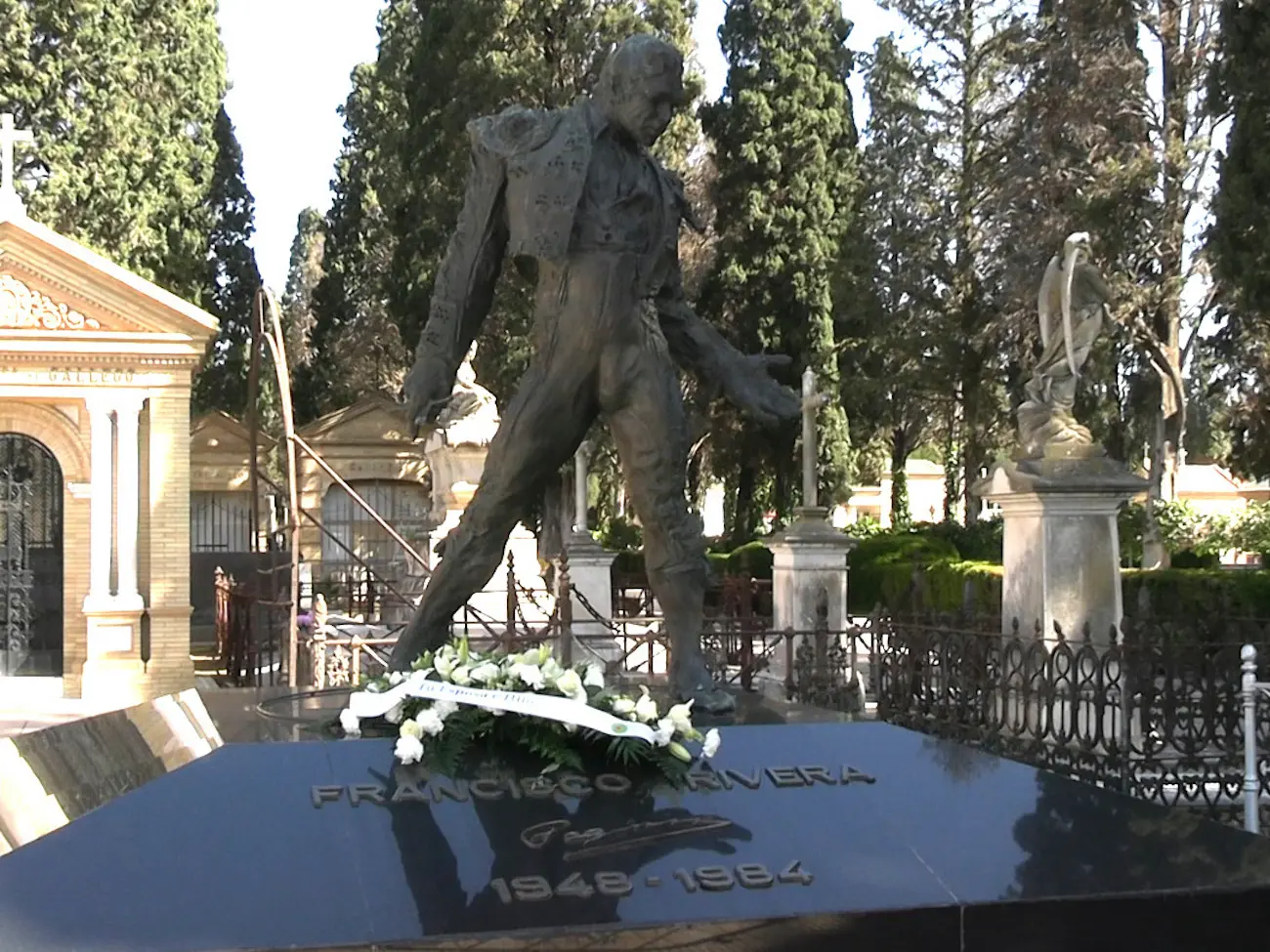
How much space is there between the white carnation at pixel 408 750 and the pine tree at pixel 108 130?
21.4 m

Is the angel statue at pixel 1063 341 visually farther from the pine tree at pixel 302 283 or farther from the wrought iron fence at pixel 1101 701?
the pine tree at pixel 302 283

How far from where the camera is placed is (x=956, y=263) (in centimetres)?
3064

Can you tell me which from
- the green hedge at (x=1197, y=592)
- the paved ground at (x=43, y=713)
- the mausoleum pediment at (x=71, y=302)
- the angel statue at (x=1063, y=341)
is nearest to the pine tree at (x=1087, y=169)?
the green hedge at (x=1197, y=592)

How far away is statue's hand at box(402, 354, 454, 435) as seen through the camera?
458cm

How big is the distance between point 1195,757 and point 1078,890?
5074 mm

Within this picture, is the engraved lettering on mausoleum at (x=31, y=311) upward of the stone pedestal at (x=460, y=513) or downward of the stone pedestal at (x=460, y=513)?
upward

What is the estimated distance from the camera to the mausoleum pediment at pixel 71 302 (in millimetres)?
15234

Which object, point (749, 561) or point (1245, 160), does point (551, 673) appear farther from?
point (749, 561)

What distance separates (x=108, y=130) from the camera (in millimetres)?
23688

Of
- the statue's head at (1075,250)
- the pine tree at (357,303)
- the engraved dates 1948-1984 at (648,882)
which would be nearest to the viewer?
the engraved dates 1948-1984 at (648,882)

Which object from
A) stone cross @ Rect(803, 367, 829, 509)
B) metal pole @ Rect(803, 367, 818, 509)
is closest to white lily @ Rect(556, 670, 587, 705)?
stone cross @ Rect(803, 367, 829, 509)

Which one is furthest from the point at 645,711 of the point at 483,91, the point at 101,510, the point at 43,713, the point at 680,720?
the point at 483,91

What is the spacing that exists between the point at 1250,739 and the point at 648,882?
5.14 m

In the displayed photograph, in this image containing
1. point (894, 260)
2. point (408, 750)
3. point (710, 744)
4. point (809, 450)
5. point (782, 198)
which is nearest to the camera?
point (408, 750)
